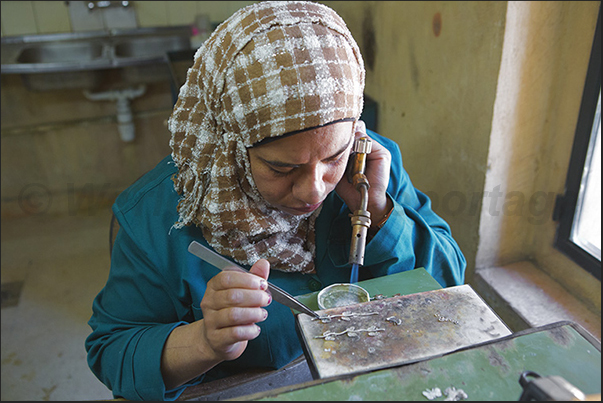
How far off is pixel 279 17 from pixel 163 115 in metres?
3.09

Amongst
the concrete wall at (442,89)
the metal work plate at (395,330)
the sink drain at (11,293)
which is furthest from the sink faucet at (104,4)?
the metal work plate at (395,330)

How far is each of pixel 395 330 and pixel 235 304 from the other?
269mm

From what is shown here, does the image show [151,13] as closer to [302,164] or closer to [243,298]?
[302,164]

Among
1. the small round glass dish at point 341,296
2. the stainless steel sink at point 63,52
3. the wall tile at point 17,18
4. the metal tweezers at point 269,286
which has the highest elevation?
the wall tile at point 17,18

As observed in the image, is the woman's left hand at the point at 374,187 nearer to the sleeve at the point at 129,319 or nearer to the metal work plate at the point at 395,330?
the metal work plate at the point at 395,330

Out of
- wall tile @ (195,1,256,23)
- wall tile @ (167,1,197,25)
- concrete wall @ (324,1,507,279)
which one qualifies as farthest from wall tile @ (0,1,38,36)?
concrete wall @ (324,1,507,279)

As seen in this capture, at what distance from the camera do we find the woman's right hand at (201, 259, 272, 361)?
0.76 meters

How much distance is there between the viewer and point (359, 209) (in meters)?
1.02

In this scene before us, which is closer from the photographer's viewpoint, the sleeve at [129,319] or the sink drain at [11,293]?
the sleeve at [129,319]

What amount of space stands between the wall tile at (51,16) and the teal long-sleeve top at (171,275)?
275 cm

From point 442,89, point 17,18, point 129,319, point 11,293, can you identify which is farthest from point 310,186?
point 17,18

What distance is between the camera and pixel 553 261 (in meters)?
1.87

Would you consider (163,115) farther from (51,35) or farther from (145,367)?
(145,367)

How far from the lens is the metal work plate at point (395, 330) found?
63cm
